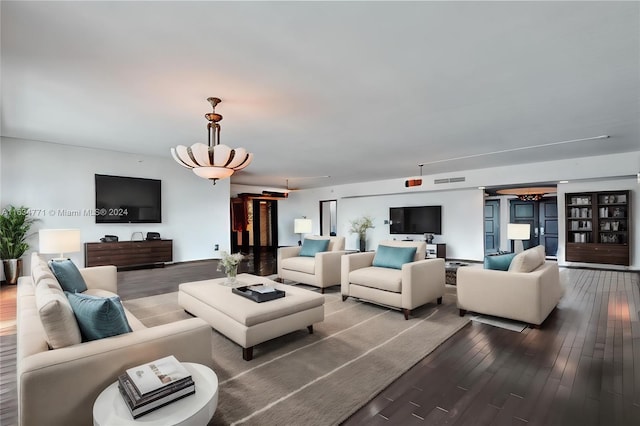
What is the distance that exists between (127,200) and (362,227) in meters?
7.23

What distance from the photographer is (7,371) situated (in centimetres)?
247

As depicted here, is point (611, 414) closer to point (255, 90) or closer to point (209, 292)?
point (209, 292)

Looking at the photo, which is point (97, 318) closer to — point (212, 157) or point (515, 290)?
point (212, 157)

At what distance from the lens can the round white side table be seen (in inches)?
51.4

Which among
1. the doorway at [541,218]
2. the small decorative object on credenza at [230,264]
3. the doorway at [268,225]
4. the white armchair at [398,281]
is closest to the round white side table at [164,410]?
the small decorative object on credenza at [230,264]

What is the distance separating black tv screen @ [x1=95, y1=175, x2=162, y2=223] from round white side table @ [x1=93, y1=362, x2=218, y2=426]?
613 centimetres

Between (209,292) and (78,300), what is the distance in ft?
5.16

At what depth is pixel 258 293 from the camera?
3033 millimetres

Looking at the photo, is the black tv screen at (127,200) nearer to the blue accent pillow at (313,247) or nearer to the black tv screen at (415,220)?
the blue accent pillow at (313,247)

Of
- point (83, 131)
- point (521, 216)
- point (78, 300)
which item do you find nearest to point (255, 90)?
point (78, 300)

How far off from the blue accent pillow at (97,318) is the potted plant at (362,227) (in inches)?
376

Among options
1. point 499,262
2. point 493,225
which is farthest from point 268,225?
point 499,262

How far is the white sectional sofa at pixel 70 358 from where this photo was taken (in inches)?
54.5

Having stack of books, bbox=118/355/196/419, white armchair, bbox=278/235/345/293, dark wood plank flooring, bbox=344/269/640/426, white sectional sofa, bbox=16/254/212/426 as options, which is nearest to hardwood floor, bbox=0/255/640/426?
dark wood plank flooring, bbox=344/269/640/426
